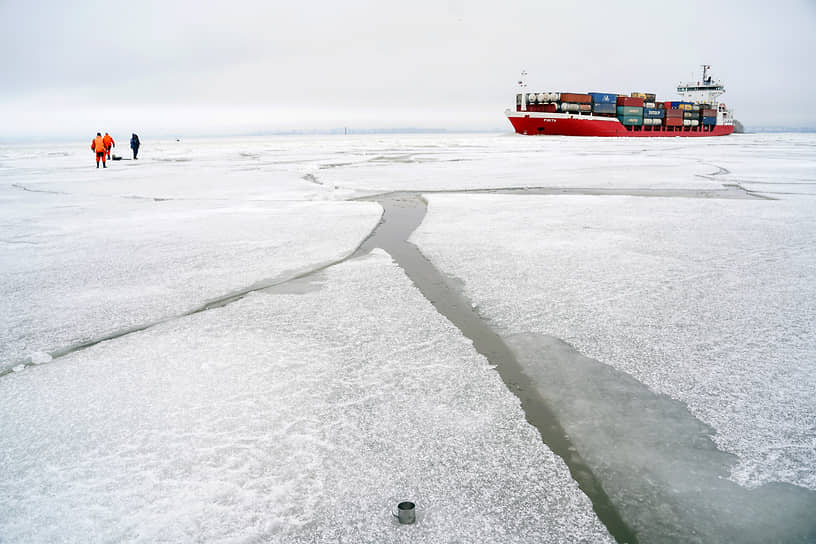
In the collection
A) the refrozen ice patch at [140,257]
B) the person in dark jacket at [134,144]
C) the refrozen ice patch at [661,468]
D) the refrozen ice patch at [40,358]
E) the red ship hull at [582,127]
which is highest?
the red ship hull at [582,127]

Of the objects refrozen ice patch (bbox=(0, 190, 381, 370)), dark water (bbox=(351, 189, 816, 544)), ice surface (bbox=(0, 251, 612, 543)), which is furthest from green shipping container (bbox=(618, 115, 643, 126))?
ice surface (bbox=(0, 251, 612, 543))

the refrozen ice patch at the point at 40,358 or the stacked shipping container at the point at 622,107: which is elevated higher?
the stacked shipping container at the point at 622,107

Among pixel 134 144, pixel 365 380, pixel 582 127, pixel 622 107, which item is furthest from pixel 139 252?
pixel 622 107

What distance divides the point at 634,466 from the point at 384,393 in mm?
987

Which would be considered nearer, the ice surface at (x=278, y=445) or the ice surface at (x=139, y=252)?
the ice surface at (x=278, y=445)

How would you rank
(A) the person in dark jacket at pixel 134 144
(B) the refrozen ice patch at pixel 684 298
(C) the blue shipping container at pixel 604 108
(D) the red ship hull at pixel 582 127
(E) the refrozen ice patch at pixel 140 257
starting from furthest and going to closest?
(C) the blue shipping container at pixel 604 108, (D) the red ship hull at pixel 582 127, (A) the person in dark jacket at pixel 134 144, (E) the refrozen ice patch at pixel 140 257, (B) the refrozen ice patch at pixel 684 298

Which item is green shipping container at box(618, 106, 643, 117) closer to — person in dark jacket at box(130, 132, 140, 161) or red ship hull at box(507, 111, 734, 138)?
red ship hull at box(507, 111, 734, 138)

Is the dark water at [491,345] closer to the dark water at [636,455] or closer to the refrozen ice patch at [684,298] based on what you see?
the dark water at [636,455]

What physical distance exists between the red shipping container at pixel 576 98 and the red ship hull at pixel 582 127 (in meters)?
1.53

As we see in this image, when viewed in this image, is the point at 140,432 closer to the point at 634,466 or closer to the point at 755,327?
the point at 634,466

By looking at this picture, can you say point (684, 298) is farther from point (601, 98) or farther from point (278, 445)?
point (601, 98)

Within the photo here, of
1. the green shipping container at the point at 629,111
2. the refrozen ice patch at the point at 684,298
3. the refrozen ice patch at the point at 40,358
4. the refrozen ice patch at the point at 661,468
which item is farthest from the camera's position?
the green shipping container at the point at 629,111

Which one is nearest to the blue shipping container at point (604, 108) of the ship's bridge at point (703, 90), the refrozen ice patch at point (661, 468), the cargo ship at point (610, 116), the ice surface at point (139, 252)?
the cargo ship at point (610, 116)

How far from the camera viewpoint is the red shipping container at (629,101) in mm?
50875
